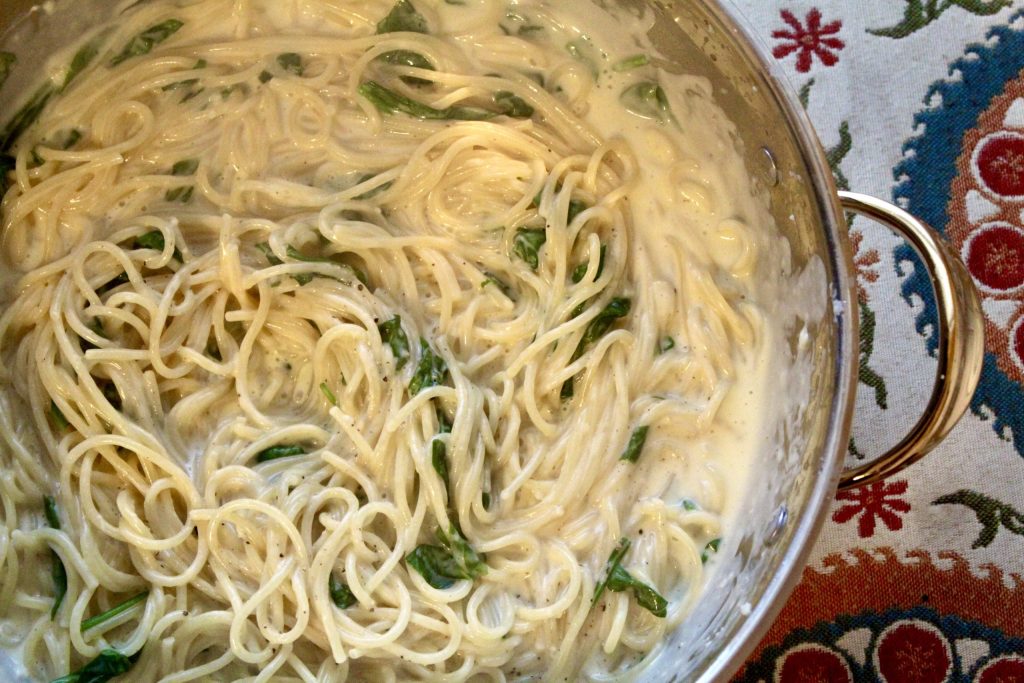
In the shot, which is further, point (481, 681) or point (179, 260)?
point (179, 260)

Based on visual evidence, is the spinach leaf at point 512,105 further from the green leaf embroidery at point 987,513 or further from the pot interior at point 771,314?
the green leaf embroidery at point 987,513

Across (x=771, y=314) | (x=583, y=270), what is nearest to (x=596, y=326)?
(x=583, y=270)

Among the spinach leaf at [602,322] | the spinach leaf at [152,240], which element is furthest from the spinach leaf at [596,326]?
the spinach leaf at [152,240]

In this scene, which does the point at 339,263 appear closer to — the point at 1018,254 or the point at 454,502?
the point at 454,502

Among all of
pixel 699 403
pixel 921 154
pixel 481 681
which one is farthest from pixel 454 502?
pixel 921 154

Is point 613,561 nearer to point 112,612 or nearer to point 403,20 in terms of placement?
point 112,612
